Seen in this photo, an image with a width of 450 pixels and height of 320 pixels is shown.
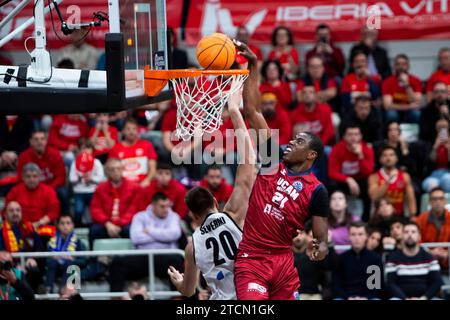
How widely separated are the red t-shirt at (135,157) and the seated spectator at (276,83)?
1.81 meters

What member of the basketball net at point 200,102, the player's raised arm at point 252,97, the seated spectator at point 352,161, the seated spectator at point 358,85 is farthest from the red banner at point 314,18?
the player's raised arm at point 252,97

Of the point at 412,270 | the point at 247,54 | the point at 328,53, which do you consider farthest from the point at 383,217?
the point at 247,54

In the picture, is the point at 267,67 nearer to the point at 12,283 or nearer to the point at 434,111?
the point at 434,111

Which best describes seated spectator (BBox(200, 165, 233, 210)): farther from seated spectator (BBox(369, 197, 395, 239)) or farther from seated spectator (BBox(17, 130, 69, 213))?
seated spectator (BBox(17, 130, 69, 213))

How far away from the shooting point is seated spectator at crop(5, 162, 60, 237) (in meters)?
12.6

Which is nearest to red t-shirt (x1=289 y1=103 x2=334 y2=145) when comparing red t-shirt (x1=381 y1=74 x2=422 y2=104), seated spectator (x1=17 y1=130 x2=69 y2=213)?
red t-shirt (x1=381 y1=74 x2=422 y2=104)

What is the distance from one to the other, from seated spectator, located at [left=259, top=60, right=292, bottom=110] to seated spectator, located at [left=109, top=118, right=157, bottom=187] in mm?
1814

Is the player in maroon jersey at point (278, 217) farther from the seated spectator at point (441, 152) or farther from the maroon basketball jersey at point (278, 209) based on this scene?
the seated spectator at point (441, 152)

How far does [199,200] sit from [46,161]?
472 centimetres

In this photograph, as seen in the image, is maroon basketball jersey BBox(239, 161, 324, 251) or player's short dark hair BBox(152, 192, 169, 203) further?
player's short dark hair BBox(152, 192, 169, 203)

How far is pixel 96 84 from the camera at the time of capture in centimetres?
822

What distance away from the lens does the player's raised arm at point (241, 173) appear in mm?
8969

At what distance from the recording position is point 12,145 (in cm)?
1363
